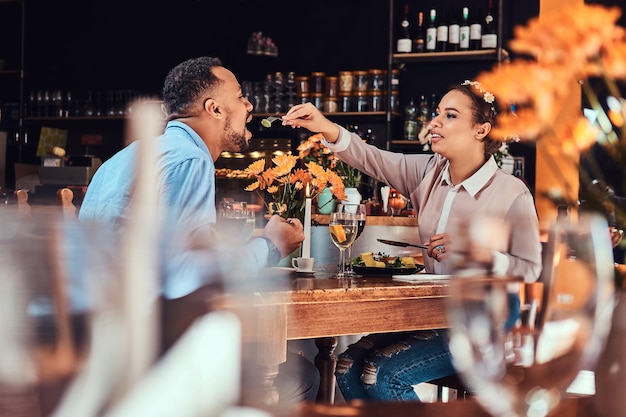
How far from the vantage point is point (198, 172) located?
2117 mm

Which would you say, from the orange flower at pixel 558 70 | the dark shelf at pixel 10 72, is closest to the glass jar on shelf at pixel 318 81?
the dark shelf at pixel 10 72

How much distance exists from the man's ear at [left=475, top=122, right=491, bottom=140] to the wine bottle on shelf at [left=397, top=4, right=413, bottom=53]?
3.08 metres

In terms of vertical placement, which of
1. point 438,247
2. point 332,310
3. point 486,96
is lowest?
point 332,310

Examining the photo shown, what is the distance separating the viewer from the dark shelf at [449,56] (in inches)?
217

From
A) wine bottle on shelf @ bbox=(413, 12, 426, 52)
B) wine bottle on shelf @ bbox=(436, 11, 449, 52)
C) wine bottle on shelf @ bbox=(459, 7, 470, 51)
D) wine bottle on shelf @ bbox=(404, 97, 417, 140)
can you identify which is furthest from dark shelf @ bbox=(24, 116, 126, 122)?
wine bottle on shelf @ bbox=(459, 7, 470, 51)

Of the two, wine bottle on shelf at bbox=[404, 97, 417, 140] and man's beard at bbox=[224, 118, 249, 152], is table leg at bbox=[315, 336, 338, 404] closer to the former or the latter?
man's beard at bbox=[224, 118, 249, 152]

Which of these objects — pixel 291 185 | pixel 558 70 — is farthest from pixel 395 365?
pixel 558 70

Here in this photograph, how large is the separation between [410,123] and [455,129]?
3.08 metres

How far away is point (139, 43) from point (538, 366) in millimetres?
6734

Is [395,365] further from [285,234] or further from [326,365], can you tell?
[285,234]

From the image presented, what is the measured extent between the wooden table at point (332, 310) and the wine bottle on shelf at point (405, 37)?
3.90m

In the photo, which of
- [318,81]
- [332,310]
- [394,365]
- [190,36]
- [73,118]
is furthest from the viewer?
[190,36]

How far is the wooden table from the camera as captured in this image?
1.80 metres

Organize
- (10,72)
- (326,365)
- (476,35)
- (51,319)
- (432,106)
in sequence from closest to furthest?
(51,319)
(326,365)
(476,35)
(432,106)
(10,72)
